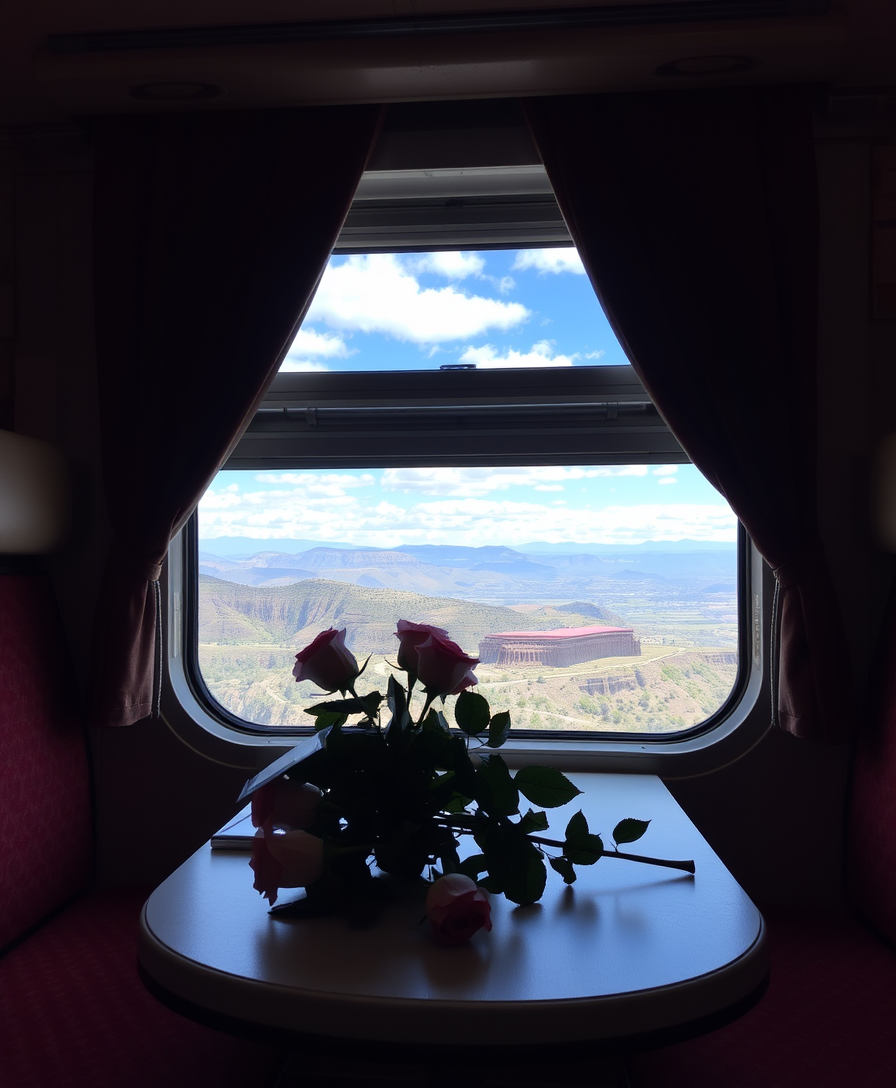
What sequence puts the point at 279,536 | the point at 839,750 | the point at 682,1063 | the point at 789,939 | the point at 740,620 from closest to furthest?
1. the point at 682,1063
2. the point at 789,939
3. the point at 839,750
4. the point at 740,620
5. the point at 279,536

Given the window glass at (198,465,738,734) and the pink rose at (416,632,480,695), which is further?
the window glass at (198,465,738,734)

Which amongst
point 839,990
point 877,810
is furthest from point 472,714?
point 877,810

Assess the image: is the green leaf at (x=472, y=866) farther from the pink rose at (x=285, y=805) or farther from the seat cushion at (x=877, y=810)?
the seat cushion at (x=877, y=810)

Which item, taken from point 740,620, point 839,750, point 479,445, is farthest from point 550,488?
point 839,750

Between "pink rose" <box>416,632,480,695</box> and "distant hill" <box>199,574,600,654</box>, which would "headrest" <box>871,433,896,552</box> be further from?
"pink rose" <box>416,632,480,695</box>

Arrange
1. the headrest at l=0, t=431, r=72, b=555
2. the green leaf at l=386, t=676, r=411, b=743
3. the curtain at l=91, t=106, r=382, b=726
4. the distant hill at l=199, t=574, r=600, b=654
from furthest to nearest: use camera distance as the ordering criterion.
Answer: the distant hill at l=199, t=574, r=600, b=654
the curtain at l=91, t=106, r=382, b=726
the headrest at l=0, t=431, r=72, b=555
the green leaf at l=386, t=676, r=411, b=743

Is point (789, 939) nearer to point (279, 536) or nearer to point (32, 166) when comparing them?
point (279, 536)

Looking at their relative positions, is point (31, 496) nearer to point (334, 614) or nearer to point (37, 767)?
point (37, 767)

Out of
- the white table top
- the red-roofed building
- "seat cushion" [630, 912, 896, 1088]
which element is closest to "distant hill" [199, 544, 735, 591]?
the red-roofed building
